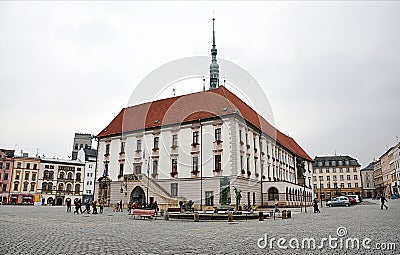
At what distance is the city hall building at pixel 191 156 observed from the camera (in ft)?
130

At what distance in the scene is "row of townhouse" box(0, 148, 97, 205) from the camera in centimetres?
8006

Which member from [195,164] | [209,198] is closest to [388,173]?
[195,164]

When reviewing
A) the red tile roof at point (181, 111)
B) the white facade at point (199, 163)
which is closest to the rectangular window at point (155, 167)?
the white facade at point (199, 163)

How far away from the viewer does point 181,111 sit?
45969 mm

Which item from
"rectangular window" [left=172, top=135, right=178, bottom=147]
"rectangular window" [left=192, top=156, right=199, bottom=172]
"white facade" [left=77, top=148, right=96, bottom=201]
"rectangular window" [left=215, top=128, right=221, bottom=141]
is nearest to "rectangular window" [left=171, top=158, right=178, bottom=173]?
"rectangular window" [left=172, top=135, right=178, bottom=147]

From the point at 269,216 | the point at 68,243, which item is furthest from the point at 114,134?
the point at 68,243

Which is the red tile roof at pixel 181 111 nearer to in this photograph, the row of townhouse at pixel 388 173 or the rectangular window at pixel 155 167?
the rectangular window at pixel 155 167

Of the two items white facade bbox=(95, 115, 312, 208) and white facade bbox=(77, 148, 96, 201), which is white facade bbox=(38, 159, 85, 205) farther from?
white facade bbox=(95, 115, 312, 208)

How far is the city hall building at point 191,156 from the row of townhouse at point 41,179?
4120 centimetres

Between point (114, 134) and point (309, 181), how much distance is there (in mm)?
43472

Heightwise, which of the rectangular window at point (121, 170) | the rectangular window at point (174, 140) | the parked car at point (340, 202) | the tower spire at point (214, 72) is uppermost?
the tower spire at point (214, 72)

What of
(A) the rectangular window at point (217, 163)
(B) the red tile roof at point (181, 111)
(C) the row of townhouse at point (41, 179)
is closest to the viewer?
(A) the rectangular window at point (217, 163)

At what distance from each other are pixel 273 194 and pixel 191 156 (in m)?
13.9

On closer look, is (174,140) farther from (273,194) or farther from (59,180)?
(59,180)
